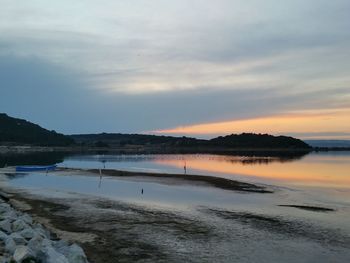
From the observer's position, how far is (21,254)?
1253cm

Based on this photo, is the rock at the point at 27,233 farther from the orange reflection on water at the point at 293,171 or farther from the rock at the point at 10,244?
the orange reflection on water at the point at 293,171

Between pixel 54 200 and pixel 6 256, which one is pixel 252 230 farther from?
pixel 54 200

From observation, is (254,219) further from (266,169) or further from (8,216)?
(266,169)

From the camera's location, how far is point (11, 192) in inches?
1508

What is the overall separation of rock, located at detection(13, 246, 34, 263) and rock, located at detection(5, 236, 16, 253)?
66 centimetres

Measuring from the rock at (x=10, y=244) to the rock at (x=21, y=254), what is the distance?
2.16ft

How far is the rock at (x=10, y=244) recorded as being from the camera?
13596 mm

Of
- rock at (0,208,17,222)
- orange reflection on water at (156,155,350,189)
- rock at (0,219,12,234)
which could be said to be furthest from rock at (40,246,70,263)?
orange reflection on water at (156,155,350,189)

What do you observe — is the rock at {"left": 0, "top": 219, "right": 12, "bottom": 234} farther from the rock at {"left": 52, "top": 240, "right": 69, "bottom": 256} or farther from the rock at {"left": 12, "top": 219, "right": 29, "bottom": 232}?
the rock at {"left": 52, "top": 240, "right": 69, "bottom": 256}

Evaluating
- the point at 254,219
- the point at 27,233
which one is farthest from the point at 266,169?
the point at 27,233

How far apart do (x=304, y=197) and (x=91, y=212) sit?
1825 centimetres

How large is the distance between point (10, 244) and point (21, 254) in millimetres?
1765

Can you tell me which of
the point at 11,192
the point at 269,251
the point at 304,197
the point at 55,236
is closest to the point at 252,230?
the point at 269,251

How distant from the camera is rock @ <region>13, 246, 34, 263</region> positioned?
12.4 metres
